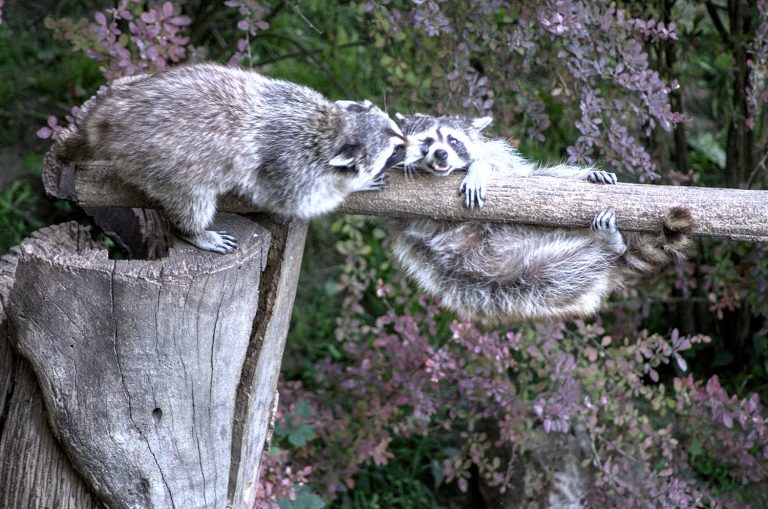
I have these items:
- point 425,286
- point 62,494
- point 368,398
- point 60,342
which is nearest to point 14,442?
point 62,494

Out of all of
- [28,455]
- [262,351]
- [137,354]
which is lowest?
[28,455]

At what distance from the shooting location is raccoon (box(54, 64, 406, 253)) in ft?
9.17

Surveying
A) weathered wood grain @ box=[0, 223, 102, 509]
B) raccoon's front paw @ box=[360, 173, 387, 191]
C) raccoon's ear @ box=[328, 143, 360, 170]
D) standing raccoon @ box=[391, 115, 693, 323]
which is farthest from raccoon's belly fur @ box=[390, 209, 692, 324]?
weathered wood grain @ box=[0, 223, 102, 509]

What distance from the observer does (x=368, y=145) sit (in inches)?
116

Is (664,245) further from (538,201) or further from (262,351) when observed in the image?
(262,351)

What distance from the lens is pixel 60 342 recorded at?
2527 mm

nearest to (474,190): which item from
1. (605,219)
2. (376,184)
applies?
(376,184)

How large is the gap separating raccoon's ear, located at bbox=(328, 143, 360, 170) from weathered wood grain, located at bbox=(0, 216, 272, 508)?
1.26 ft

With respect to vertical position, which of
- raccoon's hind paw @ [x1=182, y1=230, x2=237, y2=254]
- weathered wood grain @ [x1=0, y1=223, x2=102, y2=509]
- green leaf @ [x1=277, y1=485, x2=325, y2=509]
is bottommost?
green leaf @ [x1=277, y1=485, x2=325, y2=509]

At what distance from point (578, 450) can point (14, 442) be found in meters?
2.84

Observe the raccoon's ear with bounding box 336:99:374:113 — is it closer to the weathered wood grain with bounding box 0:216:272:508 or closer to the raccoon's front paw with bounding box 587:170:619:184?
the weathered wood grain with bounding box 0:216:272:508

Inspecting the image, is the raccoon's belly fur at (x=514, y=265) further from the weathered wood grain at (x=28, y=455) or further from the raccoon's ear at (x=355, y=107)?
the weathered wood grain at (x=28, y=455)

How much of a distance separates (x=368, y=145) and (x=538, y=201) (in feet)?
1.86

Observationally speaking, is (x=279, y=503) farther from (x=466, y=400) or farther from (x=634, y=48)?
(x=634, y=48)
